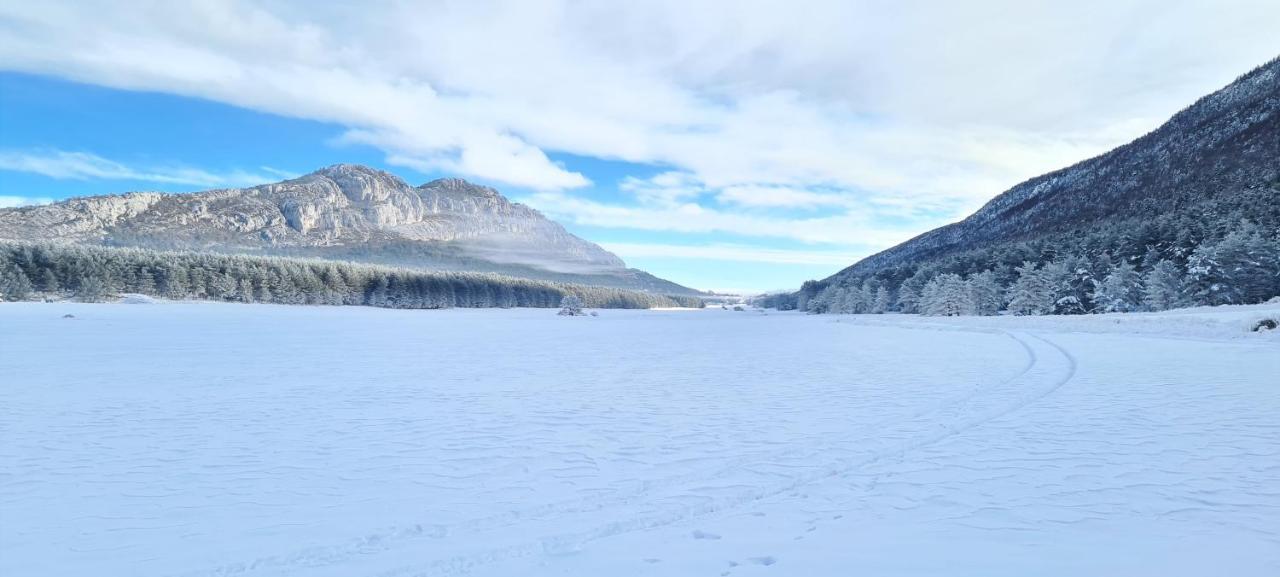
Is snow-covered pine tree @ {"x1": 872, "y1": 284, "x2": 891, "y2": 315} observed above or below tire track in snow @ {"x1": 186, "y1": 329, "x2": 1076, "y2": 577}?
above

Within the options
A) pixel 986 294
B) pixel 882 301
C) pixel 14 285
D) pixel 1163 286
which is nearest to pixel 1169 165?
pixel 882 301

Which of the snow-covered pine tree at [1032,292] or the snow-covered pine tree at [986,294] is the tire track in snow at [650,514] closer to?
the snow-covered pine tree at [1032,292]

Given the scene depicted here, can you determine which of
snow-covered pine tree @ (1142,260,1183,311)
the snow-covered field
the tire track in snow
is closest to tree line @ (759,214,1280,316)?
snow-covered pine tree @ (1142,260,1183,311)

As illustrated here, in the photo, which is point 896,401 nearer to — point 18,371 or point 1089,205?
point 18,371

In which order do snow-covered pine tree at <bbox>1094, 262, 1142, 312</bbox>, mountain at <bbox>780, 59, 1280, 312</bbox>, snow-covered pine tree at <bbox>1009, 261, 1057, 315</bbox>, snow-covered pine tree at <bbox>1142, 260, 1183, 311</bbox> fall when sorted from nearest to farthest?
snow-covered pine tree at <bbox>1142, 260, 1183, 311</bbox> → snow-covered pine tree at <bbox>1094, 262, 1142, 312</bbox> → mountain at <bbox>780, 59, 1280, 312</bbox> → snow-covered pine tree at <bbox>1009, 261, 1057, 315</bbox>

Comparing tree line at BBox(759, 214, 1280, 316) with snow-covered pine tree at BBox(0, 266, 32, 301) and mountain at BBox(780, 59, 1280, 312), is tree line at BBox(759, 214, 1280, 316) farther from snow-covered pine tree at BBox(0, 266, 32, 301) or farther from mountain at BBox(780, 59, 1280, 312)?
snow-covered pine tree at BBox(0, 266, 32, 301)

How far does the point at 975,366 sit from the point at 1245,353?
9426 mm

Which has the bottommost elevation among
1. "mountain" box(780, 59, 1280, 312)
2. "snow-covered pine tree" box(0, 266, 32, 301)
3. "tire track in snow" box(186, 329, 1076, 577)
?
"tire track in snow" box(186, 329, 1076, 577)

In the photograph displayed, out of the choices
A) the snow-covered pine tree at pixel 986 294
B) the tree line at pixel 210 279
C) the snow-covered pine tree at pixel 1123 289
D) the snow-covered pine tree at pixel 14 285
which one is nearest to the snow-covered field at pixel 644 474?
the snow-covered pine tree at pixel 1123 289

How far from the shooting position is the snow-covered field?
480 cm

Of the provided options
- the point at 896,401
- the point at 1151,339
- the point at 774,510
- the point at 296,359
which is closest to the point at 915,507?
the point at 774,510

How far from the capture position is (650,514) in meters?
5.80

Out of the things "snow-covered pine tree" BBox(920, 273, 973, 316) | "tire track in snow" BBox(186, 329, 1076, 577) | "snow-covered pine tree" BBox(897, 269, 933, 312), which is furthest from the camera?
"snow-covered pine tree" BBox(897, 269, 933, 312)

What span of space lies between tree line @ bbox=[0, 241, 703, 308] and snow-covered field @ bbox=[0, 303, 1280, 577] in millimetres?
73260
